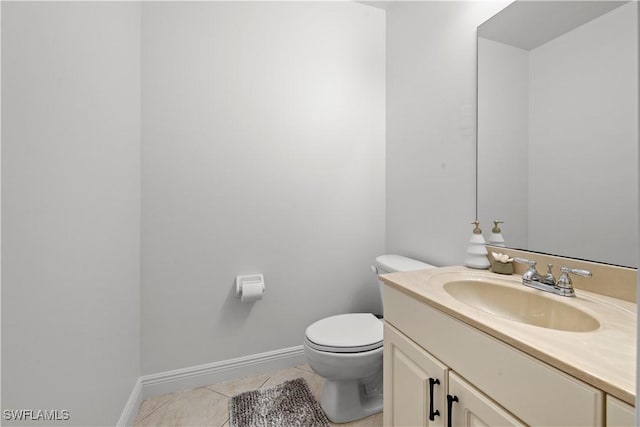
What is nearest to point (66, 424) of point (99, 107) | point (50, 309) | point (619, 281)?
point (50, 309)

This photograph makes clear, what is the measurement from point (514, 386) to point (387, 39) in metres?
2.19

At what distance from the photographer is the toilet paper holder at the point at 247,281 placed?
1616mm

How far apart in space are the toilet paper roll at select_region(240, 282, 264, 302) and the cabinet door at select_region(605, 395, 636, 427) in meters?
1.43

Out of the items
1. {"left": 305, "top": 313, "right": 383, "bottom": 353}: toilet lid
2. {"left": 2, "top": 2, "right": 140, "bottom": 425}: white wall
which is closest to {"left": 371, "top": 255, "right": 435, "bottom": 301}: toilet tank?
{"left": 305, "top": 313, "right": 383, "bottom": 353}: toilet lid

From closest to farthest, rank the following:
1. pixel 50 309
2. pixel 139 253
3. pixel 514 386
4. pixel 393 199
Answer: pixel 514 386 < pixel 50 309 < pixel 139 253 < pixel 393 199

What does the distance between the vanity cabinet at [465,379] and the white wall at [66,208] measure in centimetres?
106

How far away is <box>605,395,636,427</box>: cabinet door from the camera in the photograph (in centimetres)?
42

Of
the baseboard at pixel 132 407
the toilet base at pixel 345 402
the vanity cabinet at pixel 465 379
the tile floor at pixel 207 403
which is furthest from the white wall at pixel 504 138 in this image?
the baseboard at pixel 132 407

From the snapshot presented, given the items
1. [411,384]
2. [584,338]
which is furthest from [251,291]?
[584,338]

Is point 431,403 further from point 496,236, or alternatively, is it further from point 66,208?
point 66,208

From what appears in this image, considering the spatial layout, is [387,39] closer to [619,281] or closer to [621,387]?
[619,281]

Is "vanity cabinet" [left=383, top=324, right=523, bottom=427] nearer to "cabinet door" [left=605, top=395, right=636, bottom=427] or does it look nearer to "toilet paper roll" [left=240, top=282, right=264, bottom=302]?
"cabinet door" [left=605, top=395, right=636, bottom=427]

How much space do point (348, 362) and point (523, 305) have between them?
0.77m

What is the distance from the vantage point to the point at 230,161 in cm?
165
